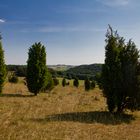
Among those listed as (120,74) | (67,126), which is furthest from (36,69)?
(67,126)

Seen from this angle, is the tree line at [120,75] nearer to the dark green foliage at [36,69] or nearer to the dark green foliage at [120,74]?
the dark green foliage at [120,74]

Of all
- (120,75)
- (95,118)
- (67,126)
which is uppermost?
(120,75)

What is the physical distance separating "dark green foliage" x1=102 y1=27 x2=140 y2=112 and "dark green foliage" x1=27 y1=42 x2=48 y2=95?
18814mm

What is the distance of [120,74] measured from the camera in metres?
23.2

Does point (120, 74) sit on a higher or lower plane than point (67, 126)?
higher

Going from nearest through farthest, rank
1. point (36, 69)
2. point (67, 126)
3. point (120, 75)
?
point (67, 126) → point (120, 75) → point (36, 69)

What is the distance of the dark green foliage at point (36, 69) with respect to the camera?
136ft

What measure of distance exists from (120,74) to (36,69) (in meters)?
20.3

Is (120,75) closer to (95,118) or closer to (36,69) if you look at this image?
(95,118)

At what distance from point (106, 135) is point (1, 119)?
6908 mm

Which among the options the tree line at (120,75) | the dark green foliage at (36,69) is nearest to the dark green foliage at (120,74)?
the tree line at (120,75)

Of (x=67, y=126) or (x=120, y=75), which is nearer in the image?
(x=67, y=126)

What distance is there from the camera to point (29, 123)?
58.0 ft

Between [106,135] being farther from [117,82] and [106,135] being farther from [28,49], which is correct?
[28,49]
